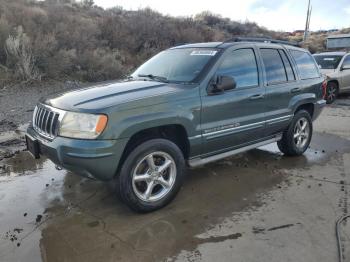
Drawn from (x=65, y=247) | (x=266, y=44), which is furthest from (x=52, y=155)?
(x=266, y=44)

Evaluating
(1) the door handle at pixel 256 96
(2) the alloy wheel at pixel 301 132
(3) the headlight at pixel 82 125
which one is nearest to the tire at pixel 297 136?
(2) the alloy wheel at pixel 301 132

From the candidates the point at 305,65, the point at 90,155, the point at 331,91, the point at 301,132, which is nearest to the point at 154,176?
the point at 90,155

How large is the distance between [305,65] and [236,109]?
2.17m

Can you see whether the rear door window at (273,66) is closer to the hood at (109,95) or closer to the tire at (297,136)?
the tire at (297,136)

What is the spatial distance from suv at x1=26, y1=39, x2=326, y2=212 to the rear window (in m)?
0.21

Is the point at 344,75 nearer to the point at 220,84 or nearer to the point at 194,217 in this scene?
the point at 220,84

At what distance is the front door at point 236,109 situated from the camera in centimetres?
466

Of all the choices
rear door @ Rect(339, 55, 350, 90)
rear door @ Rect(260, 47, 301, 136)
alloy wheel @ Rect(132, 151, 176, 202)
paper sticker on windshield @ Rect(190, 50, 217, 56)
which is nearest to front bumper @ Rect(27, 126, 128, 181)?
alloy wheel @ Rect(132, 151, 176, 202)

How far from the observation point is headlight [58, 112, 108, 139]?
379 cm

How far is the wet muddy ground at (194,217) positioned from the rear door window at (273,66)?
1303 millimetres

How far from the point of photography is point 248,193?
4840 mm

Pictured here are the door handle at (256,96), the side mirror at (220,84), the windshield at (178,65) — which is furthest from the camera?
A: the door handle at (256,96)

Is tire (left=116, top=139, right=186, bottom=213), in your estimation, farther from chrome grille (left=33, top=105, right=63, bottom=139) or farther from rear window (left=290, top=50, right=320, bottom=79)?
rear window (left=290, top=50, right=320, bottom=79)

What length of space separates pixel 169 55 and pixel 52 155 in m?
2.27
